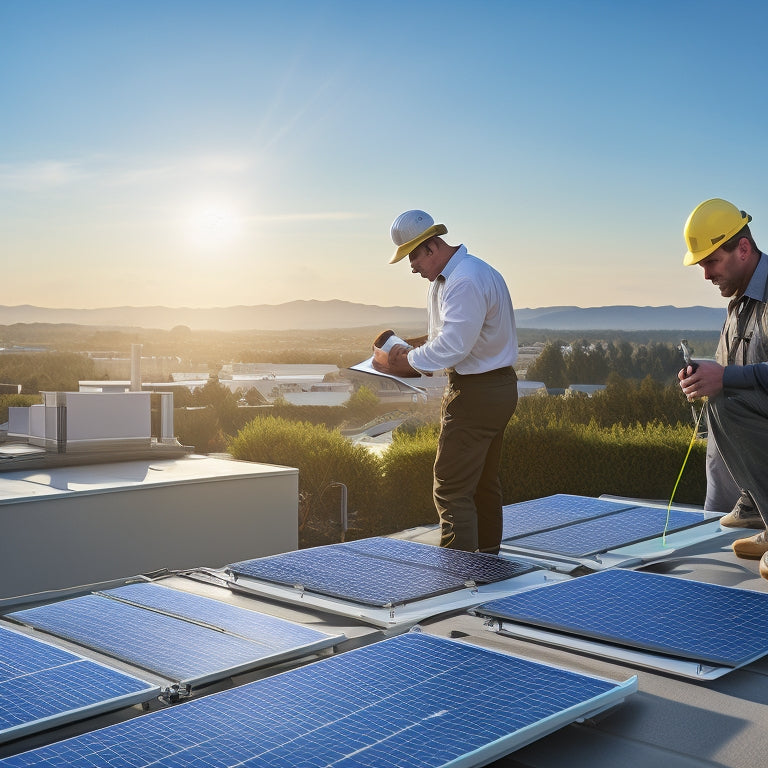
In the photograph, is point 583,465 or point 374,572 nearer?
point 374,572

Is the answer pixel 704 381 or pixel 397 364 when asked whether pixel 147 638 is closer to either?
pixel 704 381

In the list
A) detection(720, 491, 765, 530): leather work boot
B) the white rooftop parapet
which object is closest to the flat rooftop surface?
detection(720, 491, 765, 530): leather work boot

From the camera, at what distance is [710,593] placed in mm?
2939

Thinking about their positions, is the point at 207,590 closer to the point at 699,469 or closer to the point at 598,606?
the point at 598,606

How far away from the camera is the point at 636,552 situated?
12.7 ft

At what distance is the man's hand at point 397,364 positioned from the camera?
14.5 feet

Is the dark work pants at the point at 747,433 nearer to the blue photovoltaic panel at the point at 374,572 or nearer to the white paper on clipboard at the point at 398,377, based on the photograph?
the blue photovoltaic panel at the point at 374,572

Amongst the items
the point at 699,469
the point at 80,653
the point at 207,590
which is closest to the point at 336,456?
the point at 699,469

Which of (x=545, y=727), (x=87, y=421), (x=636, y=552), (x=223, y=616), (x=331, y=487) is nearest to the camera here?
(x=545, y=727)

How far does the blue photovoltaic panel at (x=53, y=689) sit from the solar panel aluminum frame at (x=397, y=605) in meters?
0.86

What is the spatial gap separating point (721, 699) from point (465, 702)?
688mm

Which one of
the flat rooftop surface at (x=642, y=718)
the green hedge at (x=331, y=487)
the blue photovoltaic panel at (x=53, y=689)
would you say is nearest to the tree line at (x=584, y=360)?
the green hedge at (x=331, y=487)

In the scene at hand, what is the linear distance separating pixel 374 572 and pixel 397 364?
141cm

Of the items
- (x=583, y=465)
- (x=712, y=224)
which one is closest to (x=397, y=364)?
(x=712, y=224)
